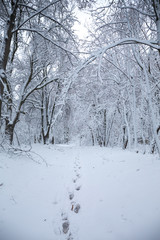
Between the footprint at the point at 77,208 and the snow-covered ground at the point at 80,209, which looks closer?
the snow-covered ground at the point at 80,209

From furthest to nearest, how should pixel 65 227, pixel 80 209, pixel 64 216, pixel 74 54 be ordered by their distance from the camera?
1. pixel 74 54
2. pixel 80 209
3. pixel 64 216
4. pixel 65 227

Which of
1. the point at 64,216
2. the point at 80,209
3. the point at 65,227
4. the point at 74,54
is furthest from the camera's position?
the point at 74,54

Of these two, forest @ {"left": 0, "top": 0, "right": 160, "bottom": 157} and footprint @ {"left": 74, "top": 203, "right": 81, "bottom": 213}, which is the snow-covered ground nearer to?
footprint @ {"left": 74, "top": 203, "right": 81, "bottom": 213}

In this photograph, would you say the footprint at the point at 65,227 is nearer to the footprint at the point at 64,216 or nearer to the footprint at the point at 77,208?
the footprint at the point at 64,216

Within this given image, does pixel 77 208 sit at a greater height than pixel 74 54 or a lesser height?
lesser

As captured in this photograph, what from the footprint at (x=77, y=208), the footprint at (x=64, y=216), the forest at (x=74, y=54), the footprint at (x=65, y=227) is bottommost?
the footprint at (x=65, y=227)

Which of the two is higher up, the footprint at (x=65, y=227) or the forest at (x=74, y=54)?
the forest at (x=74, y=54)

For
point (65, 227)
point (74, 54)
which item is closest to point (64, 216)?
point (65, 227)

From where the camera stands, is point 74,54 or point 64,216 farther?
point 74,54

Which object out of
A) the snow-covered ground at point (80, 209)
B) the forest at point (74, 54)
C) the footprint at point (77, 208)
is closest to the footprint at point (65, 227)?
the snow-covered ground at point (80, 209)

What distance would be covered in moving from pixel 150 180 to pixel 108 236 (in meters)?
1.51

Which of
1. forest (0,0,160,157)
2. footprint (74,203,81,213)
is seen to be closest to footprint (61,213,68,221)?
footprint (74,203,81,213)

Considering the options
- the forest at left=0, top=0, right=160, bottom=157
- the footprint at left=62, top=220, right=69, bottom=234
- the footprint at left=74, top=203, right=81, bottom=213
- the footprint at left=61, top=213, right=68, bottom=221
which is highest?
the forest at left=0, top=0, right=160, bottom=157

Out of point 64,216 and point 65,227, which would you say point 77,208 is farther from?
point 65,227
